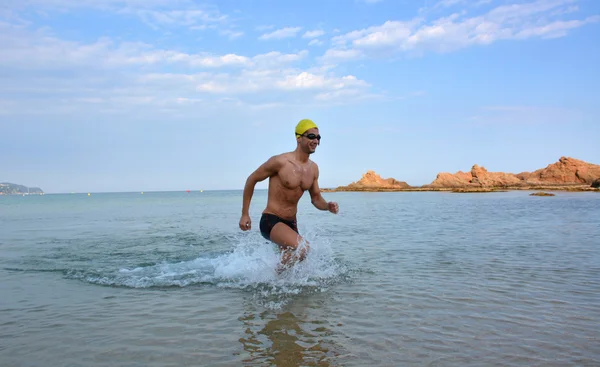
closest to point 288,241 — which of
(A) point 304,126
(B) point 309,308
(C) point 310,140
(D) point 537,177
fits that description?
(B) point 309,308

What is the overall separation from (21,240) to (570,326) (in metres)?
15.3

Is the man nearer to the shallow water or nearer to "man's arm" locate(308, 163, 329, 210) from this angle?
"man's arm" locate(308, 163, 329, 210)

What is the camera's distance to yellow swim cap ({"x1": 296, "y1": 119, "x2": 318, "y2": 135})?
252 inches

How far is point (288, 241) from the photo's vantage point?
646cm

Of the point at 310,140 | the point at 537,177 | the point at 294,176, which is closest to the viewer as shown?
the point at 310,140

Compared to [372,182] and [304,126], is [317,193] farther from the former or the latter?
[372,182]

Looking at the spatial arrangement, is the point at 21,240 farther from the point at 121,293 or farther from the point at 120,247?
the point at 121,293

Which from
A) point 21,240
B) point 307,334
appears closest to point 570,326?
point 307,334

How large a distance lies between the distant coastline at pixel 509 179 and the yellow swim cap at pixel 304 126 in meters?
76.3

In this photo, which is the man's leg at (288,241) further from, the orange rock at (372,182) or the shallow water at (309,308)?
the orange rock at (372,182)

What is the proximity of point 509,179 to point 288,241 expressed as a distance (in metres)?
103

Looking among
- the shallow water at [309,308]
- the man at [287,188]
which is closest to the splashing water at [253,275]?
the shallow water at [309,308]

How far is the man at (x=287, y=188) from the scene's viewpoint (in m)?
6.46

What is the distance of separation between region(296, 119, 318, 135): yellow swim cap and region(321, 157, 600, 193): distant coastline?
76.3 meters
